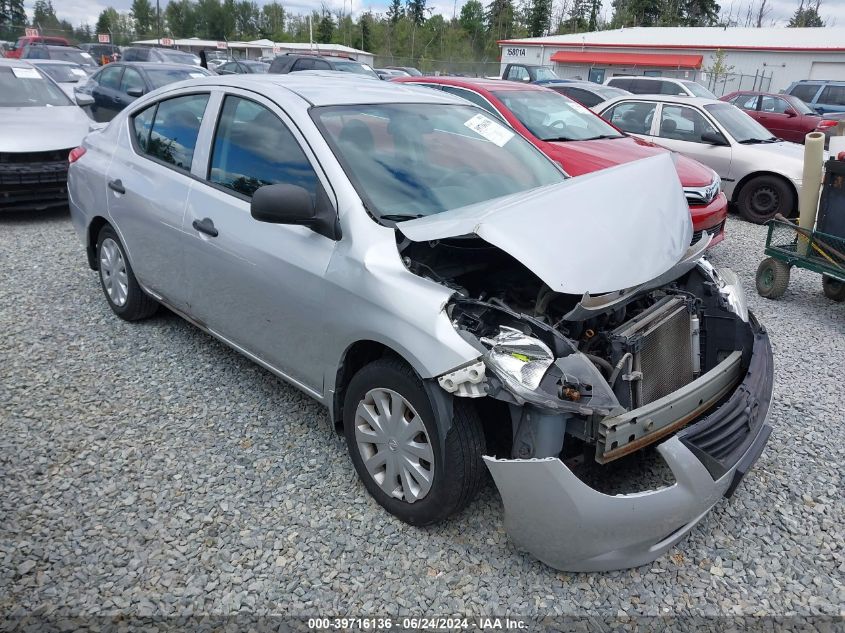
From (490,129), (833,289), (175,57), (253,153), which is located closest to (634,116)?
(833,289)

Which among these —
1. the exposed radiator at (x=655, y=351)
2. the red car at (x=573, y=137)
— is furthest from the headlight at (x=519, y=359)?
the red car at (x=573, y=137)

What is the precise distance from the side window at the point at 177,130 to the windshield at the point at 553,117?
391cm

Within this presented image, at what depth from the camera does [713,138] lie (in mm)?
8992

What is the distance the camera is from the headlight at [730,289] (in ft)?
10.6

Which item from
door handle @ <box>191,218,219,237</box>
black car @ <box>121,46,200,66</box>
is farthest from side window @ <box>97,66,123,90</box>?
door handle @ <box>191,218,219,237</box>

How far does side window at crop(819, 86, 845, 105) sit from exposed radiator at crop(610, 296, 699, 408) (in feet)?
59.6

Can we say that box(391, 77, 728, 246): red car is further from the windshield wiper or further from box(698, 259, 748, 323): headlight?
the windshield wiper

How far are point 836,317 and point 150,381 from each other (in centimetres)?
559

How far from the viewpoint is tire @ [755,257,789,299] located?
5910 millimetres

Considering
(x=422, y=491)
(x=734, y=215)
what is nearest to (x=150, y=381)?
(x=422, y=491)

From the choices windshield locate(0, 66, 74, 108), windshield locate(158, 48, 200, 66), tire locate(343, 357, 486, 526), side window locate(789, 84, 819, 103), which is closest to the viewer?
tire locate(343, 357, 486, 526)

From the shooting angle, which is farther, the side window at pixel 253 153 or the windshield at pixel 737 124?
the windshield at pixel 737 124

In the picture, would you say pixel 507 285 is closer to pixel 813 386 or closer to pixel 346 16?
pixel 813 386

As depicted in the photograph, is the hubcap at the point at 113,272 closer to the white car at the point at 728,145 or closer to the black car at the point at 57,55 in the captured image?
the white car at the point at 728,145
